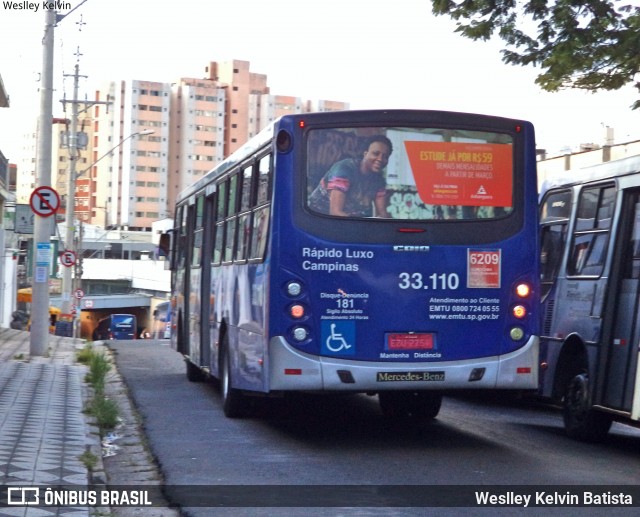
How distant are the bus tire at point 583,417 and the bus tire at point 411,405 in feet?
5.13

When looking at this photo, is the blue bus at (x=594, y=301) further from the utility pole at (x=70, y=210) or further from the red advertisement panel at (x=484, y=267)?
the utility pole at (x=70, y=210)

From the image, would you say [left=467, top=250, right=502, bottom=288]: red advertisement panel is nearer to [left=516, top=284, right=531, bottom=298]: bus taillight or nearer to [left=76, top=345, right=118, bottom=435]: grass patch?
[left=516, top=284, right=531, bottom=298]: bus taillight

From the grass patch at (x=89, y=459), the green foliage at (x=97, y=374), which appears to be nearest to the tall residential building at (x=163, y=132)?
the green foliage at (x=97, y=374)

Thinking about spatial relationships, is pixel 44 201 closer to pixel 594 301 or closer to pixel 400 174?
pixel 400 174

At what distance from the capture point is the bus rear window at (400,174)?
10609 mm

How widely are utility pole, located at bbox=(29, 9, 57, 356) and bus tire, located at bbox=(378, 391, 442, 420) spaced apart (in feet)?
39.4

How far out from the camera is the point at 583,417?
11.6m

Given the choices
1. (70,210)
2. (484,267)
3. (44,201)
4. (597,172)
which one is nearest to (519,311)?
(484,267)

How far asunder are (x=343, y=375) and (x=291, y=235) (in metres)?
1.33

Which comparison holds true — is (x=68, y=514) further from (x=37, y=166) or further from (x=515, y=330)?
(x=37, y=166)

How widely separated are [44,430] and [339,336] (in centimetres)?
305

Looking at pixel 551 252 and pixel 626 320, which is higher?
pixel 551 252

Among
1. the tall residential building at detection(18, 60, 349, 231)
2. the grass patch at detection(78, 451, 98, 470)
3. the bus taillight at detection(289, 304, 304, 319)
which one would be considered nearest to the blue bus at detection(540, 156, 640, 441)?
the bus taillight at detection(289, 304, 304, 319)

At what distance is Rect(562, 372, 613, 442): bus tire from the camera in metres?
11.5
